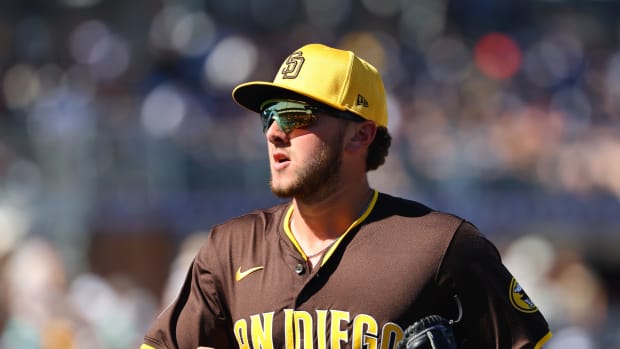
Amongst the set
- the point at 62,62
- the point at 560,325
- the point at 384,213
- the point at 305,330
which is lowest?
the point at 560,325

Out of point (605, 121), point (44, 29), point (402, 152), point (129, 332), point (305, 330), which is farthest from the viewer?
point (44, 29)

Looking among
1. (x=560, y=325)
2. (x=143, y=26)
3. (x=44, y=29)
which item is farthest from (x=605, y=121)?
(x=44, y=29)

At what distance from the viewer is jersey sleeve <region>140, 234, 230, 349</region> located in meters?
3.74

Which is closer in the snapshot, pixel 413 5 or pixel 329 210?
pixel 329 210

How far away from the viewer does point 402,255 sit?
3.60 meters

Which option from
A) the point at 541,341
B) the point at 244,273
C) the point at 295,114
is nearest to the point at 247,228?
the point at 244,273

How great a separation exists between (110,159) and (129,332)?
1.60 metres

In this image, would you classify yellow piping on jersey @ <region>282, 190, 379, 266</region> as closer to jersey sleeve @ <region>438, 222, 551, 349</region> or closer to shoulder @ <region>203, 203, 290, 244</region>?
shoulder @ <region>203, 203, 290, 244</region>

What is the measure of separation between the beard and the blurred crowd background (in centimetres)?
586

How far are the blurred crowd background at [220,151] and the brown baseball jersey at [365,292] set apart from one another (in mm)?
5726

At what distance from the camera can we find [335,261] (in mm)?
3668

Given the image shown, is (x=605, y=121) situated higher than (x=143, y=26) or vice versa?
(x=143, y=26)

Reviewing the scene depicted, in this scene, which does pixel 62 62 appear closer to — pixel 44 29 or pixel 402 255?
pixel 44 29

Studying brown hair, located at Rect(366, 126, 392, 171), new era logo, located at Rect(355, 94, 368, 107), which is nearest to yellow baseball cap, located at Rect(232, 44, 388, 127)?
new era logo, located at Rect(355, 94, 368, 107)
